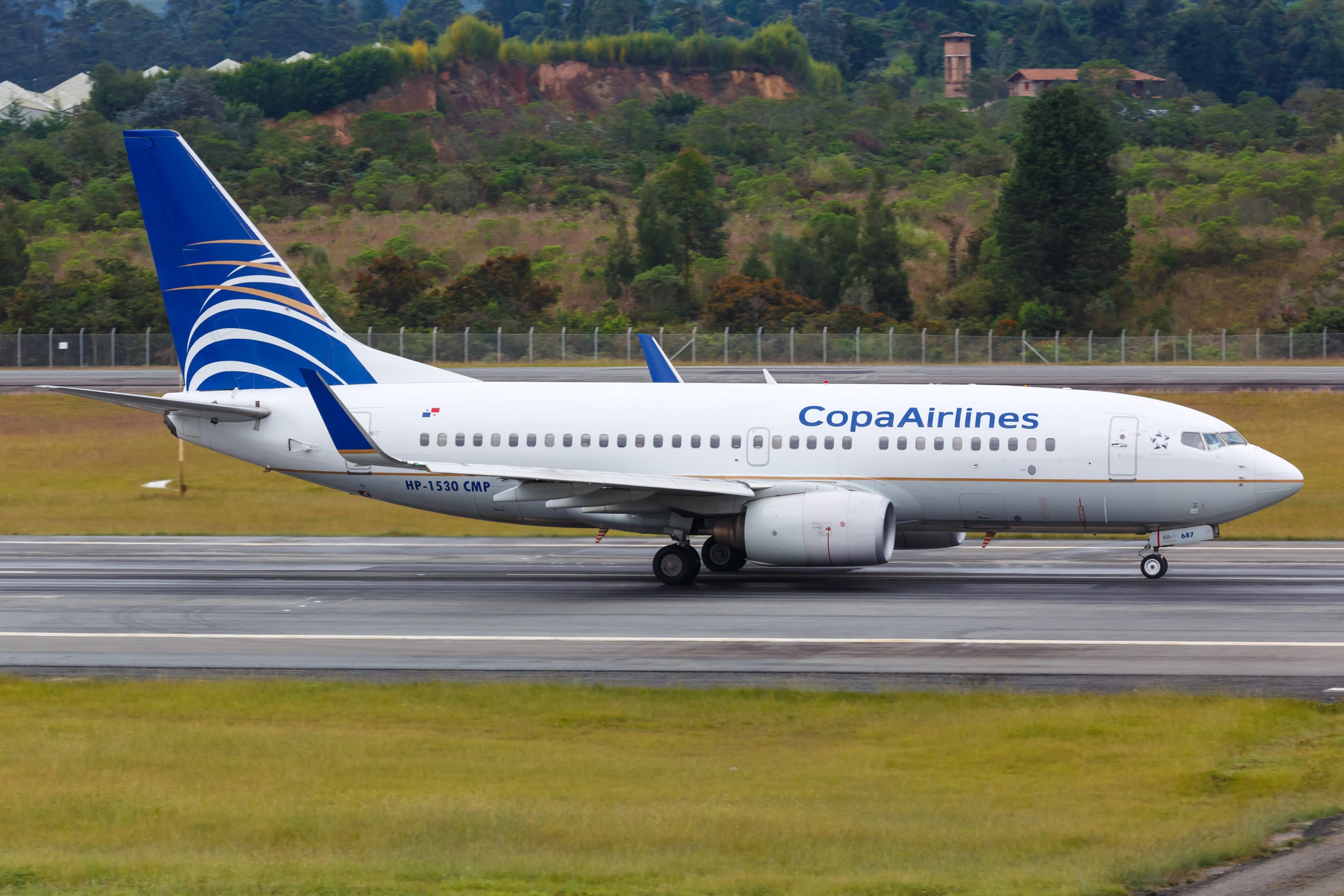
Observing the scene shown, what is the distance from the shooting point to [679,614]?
2611 centimetres

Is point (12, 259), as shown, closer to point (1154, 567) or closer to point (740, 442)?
point (740, 442)

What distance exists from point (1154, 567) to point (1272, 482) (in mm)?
2692

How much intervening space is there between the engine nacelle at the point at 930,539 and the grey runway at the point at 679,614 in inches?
26.4

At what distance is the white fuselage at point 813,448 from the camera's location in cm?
2914

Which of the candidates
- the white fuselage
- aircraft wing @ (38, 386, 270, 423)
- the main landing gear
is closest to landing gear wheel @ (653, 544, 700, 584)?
the main landing gear

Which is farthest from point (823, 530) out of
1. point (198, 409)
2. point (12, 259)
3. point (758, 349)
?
point (12, 259)

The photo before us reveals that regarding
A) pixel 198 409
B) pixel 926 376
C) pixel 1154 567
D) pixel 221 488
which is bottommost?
pixel 1154 567

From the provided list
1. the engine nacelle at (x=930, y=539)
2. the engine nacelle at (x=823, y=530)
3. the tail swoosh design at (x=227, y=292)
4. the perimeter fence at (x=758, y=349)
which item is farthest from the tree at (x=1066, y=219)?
the engine nacelle at (x=823, y=530)

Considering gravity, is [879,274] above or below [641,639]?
above

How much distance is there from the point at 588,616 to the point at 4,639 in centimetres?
904

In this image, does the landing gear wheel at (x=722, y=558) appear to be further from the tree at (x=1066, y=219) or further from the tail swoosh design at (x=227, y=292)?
the tree at (x=1066, y=219)

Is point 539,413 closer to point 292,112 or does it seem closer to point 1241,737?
point 1241,737

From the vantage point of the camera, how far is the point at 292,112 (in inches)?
5906

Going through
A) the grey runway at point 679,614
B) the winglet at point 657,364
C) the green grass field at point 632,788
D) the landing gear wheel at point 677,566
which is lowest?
the green grass field at point 632,788
